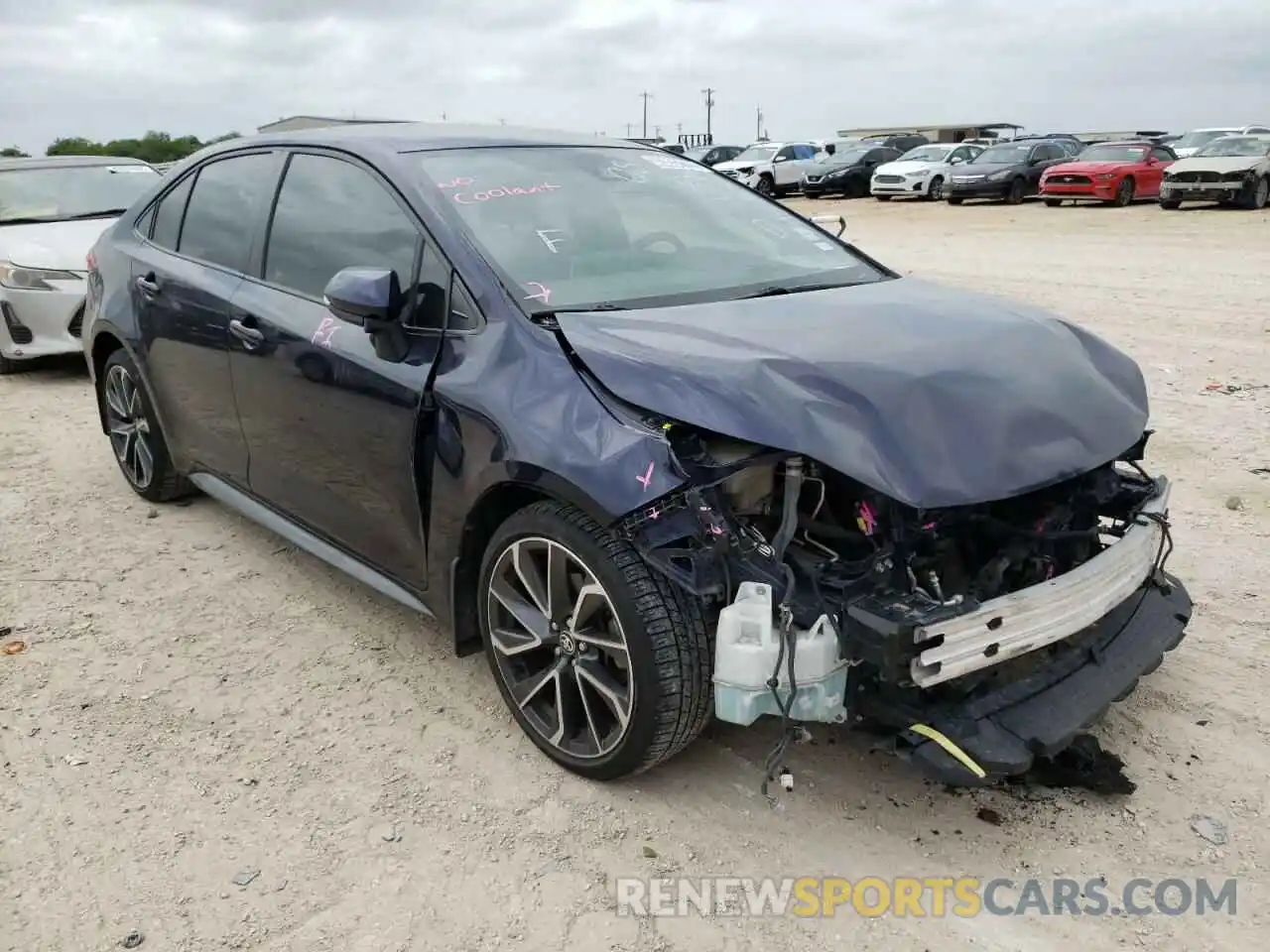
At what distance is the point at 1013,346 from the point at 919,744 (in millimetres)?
1118

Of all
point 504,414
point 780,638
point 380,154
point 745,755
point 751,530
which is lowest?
point 745,755

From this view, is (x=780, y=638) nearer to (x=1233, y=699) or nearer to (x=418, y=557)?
(x=418, y=557)

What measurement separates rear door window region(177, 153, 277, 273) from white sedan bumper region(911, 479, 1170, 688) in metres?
2.91

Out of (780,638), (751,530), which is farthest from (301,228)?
(780,638)

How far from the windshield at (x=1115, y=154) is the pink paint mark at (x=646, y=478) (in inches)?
888

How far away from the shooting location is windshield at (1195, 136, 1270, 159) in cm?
1998

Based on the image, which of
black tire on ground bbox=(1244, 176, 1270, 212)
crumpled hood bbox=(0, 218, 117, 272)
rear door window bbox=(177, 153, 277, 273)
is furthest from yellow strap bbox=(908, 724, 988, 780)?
black tire on ground bbox=(1244, 176, 1270, 212)

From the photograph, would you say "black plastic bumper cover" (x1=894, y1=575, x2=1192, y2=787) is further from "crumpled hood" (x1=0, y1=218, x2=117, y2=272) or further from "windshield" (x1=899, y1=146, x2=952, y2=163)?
"windshield" (x1=899, y1=146, x2=952, y2=163)

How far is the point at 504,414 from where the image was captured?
278 cm

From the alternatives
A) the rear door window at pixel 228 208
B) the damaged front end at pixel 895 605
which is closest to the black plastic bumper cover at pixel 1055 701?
the damaged front end at pixel 895 605

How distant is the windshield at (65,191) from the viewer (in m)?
8.51

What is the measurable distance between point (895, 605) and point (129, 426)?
4.14 meters

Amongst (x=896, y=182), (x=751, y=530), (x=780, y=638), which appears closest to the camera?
(x=780, y=638)

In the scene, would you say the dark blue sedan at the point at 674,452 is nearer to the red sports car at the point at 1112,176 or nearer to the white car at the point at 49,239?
the white car at the point at 49,239
